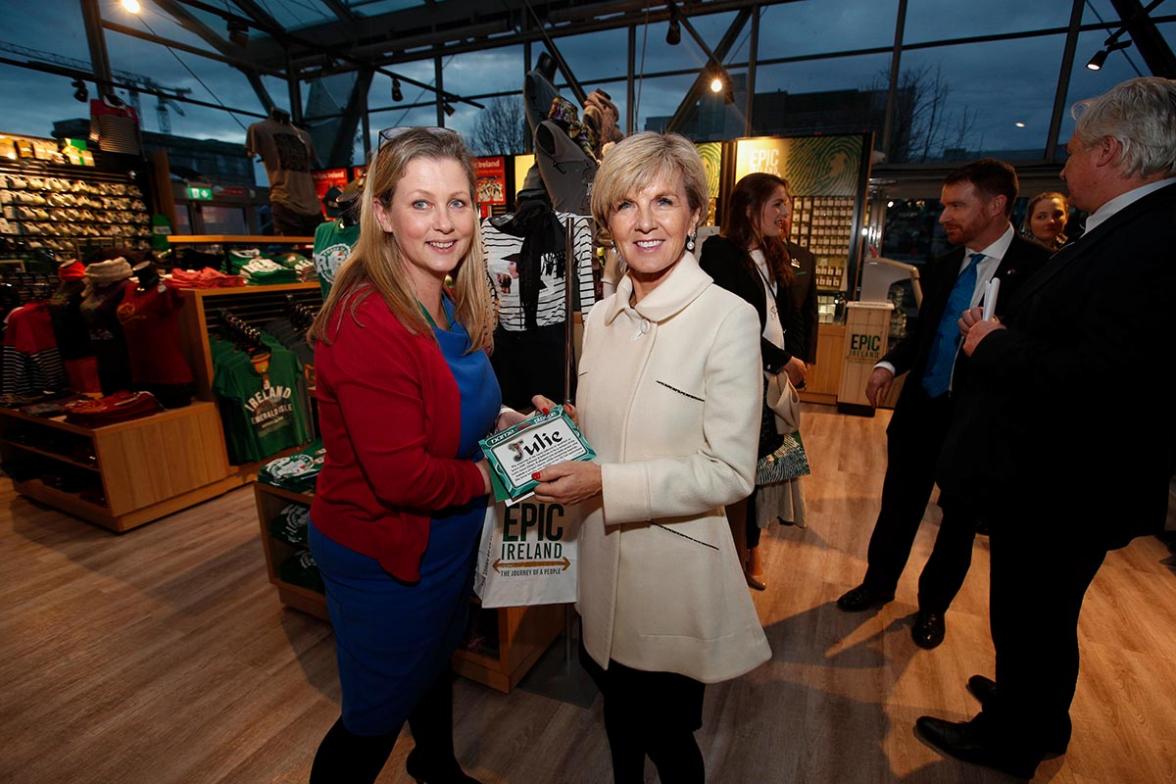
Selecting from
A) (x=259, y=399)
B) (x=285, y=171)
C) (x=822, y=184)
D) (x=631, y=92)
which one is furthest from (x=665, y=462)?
(x=631, y=92)

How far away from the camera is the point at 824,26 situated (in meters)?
8.09

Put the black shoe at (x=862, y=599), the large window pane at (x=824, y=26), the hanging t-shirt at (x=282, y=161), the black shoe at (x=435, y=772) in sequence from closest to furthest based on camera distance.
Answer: the black shoe at (x=435, y=772)
the black shoe at (x=862, y=599)
the hanging t-shirt at (x=282, y=161)
the large window pane at (x=824, y=26)

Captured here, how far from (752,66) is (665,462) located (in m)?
9.44

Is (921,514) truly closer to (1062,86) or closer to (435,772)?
(435,772)

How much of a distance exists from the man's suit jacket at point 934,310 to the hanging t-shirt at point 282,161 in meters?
6.10

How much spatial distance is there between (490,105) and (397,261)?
11792 millimetres

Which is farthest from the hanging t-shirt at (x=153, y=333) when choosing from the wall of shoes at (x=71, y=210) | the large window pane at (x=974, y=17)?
the large window pane at (x=974, y=17)

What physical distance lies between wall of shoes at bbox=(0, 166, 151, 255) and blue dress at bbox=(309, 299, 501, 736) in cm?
609

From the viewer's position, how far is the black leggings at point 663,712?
130 cm

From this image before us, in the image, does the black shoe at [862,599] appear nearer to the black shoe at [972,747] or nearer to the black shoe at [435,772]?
the black shoe at [972,747]

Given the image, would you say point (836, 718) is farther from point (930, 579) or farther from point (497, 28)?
point (497, 28)

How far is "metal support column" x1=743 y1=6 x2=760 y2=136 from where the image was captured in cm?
851

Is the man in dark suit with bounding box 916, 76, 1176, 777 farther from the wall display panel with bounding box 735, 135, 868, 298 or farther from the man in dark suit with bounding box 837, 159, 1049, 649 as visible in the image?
the wall display panel with bounding box 735, 135, 868, 298

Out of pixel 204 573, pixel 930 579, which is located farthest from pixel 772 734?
pixel 204 573
